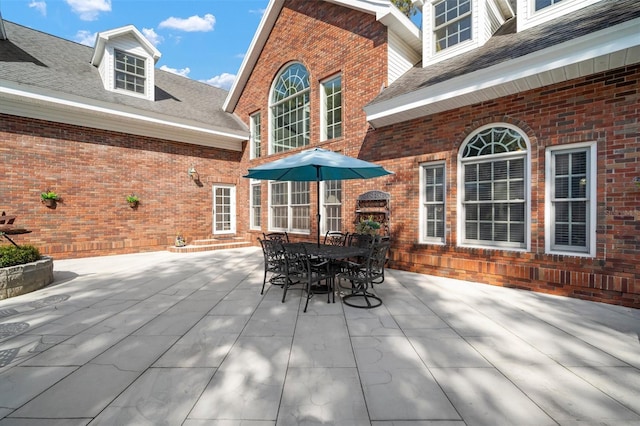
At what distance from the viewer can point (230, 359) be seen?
288cm

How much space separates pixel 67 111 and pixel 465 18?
11.6 m

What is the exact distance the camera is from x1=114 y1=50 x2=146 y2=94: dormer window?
10070mm

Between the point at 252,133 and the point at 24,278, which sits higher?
the point at 252,133

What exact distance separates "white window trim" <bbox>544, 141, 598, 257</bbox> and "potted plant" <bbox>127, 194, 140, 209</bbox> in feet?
37.8

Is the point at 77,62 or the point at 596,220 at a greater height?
the point at 77,62

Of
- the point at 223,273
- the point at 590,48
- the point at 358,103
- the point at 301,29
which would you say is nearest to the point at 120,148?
the point at 223,273

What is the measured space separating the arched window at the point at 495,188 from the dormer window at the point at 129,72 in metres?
11.4

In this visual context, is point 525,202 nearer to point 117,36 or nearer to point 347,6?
point 347,6

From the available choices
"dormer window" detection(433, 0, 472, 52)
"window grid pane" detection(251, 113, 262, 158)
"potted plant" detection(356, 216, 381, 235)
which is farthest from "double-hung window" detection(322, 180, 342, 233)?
"dormer window" detection(433, 0, 472, 52)

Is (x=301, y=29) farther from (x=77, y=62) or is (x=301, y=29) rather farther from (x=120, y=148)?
(x=77, y=62)

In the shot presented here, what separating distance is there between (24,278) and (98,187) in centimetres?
483

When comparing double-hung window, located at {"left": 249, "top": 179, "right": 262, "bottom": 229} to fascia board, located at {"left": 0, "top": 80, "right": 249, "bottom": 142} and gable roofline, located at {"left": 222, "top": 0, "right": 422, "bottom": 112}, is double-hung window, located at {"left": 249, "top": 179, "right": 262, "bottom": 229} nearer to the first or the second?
fascia board, located at {"left": 0, "top": 80, "right": 249, "bottom": 142}

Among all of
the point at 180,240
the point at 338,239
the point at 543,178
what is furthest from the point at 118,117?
the point at 543,178

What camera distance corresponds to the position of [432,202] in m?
Answer: 6.66
